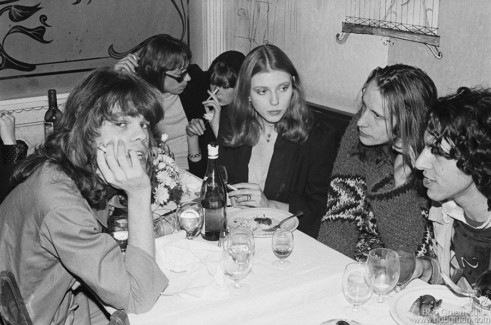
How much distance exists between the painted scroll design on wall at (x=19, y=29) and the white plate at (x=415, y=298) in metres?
3.71

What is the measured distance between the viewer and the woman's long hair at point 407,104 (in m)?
2.34

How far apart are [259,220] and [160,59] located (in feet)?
5.99

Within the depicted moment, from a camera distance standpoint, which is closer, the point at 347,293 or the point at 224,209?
the point at 347,293

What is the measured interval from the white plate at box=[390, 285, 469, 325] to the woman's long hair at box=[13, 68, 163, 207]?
0.94 meters

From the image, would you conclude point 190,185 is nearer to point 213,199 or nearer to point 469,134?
point 213,199

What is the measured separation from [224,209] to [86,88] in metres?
0.72

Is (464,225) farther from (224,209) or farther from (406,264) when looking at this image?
(224,209)

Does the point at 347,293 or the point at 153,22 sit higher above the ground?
the point at 153,22

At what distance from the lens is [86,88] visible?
1786 mm

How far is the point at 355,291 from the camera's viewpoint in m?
1.68

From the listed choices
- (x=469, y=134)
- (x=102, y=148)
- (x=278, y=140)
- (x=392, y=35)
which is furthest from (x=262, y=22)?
(x=102, y=148)

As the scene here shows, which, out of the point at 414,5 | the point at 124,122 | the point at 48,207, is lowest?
the point at 48,207

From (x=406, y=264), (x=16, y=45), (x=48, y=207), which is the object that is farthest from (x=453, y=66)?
(x=16, y=45)

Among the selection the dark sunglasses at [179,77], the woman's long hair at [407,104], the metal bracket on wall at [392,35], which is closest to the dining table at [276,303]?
the woman's long hair at [407,104]
